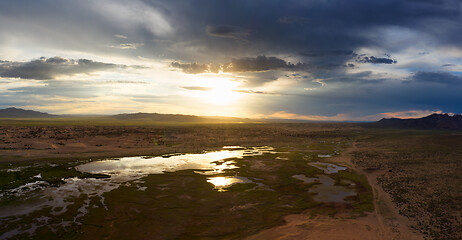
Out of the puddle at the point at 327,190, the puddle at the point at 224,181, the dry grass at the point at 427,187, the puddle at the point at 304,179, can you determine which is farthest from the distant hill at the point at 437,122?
the puddle at the point at 224,181

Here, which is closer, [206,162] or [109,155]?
[206,162]

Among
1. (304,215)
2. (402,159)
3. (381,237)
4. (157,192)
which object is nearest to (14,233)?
(157,192)

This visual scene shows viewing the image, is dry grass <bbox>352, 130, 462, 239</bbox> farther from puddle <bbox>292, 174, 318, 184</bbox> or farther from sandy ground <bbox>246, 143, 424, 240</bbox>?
puddle <bbox>292, 174, 318, 184</bbox>

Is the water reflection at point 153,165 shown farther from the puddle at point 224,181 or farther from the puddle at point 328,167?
the puddle at point 328,167

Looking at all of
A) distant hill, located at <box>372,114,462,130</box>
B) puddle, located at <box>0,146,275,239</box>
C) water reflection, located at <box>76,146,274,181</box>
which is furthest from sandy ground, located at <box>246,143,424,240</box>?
distant hill, located at <box>372,114,462,130</box>

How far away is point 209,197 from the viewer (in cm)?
2580

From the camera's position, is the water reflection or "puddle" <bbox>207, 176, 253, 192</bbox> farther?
the water reflection

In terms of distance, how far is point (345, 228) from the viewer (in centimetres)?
1917

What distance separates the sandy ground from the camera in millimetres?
17859

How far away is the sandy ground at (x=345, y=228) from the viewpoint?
1786 cm

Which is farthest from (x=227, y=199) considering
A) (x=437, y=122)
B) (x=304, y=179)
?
(x=437, y=122)

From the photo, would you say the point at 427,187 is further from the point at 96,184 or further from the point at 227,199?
the point at 96,184

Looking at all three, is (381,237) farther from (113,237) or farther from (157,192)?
(157,192)

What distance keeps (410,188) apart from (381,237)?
1503 cm
